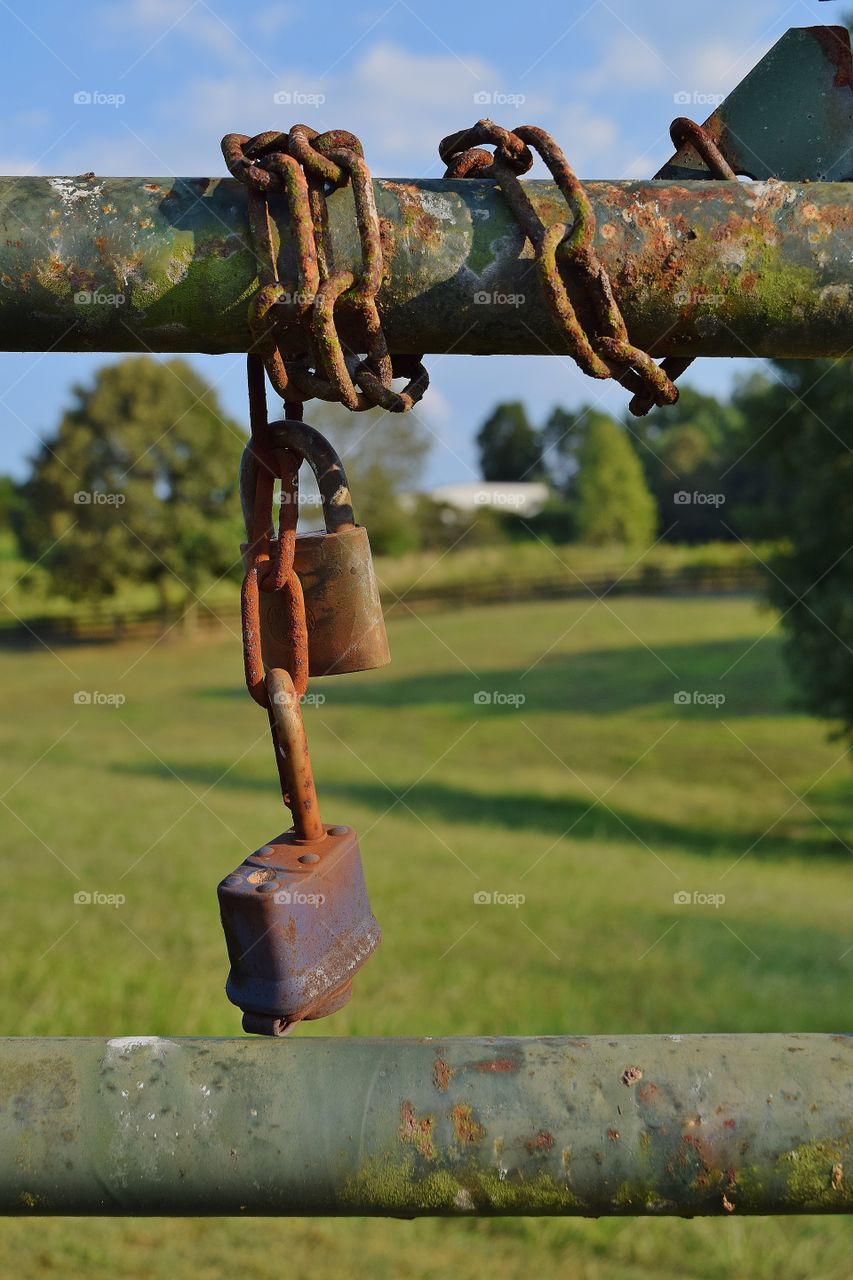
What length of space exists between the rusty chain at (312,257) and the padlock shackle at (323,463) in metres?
0.12

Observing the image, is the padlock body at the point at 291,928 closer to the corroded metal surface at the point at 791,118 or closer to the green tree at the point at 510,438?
the corroded metal surface at the point at 791,118

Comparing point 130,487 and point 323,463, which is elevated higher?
point 130,487

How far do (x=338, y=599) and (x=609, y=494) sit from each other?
191 feet

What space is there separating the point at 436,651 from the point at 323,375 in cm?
3410

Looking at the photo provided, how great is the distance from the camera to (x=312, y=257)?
98 cm

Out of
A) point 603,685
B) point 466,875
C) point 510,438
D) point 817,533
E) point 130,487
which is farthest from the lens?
point 510,438

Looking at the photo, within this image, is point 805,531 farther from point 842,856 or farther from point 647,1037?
point 647,1037

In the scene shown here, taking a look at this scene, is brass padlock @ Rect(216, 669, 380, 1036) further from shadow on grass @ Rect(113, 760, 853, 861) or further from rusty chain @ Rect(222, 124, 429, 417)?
shadow on grass @ Rect(113, 760, 853, 861)

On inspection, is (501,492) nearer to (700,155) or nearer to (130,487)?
(130,487)

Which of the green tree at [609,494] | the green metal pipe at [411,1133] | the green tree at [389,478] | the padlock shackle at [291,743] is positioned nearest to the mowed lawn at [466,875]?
the green metal pipe at [411,1133]

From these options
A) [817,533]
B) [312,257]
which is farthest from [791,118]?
[817,533]

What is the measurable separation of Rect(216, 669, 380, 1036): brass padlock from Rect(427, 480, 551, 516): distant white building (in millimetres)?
43931

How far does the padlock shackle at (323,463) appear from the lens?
1.19m

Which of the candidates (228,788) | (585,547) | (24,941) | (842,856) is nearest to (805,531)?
(842,856)
